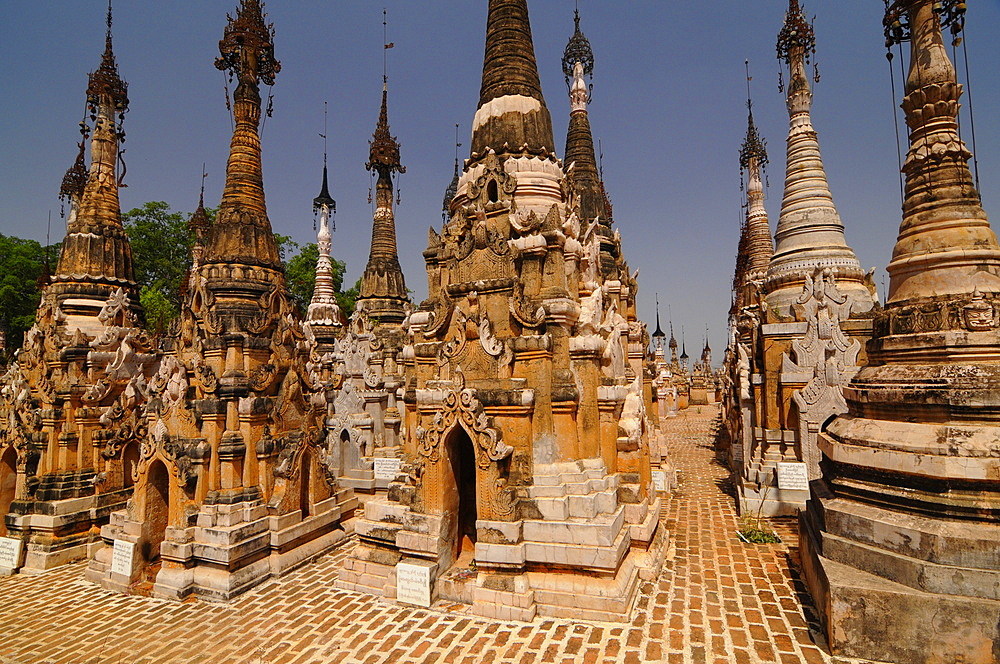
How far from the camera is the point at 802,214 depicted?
50.0ft

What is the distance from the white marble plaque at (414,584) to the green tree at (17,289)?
3218 centimetres

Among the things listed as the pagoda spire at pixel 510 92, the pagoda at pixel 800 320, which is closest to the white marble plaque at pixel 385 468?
the pagoda spire at pixel 510 92

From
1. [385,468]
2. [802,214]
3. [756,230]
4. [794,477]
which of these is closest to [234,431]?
[385,468]

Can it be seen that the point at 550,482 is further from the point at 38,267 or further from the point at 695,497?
the point at 38,267

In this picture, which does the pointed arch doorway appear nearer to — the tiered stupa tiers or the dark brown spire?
the dark brown spire

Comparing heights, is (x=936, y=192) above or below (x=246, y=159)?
below

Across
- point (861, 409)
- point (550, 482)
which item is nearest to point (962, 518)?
point (861, 409)

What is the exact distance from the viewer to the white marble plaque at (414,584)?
754 centimetres

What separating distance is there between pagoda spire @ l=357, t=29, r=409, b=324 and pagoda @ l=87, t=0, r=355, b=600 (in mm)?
11096

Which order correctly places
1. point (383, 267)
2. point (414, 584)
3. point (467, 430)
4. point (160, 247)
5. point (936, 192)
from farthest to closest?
point (160, 247) < point (383, 267) < point (467, 430) < point (414, 584) < point (936, 192)

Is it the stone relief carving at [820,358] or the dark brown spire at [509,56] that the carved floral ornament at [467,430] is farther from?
the stone relief carving at [820,358]

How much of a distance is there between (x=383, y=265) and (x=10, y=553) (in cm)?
1520

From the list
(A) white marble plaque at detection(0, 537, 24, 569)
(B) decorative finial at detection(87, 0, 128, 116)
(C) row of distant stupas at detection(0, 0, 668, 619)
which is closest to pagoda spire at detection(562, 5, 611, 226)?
(C) row of distant stupas at detection(0, 0, 668, 619)

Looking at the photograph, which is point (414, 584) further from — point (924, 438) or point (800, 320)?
point (800, 320)
